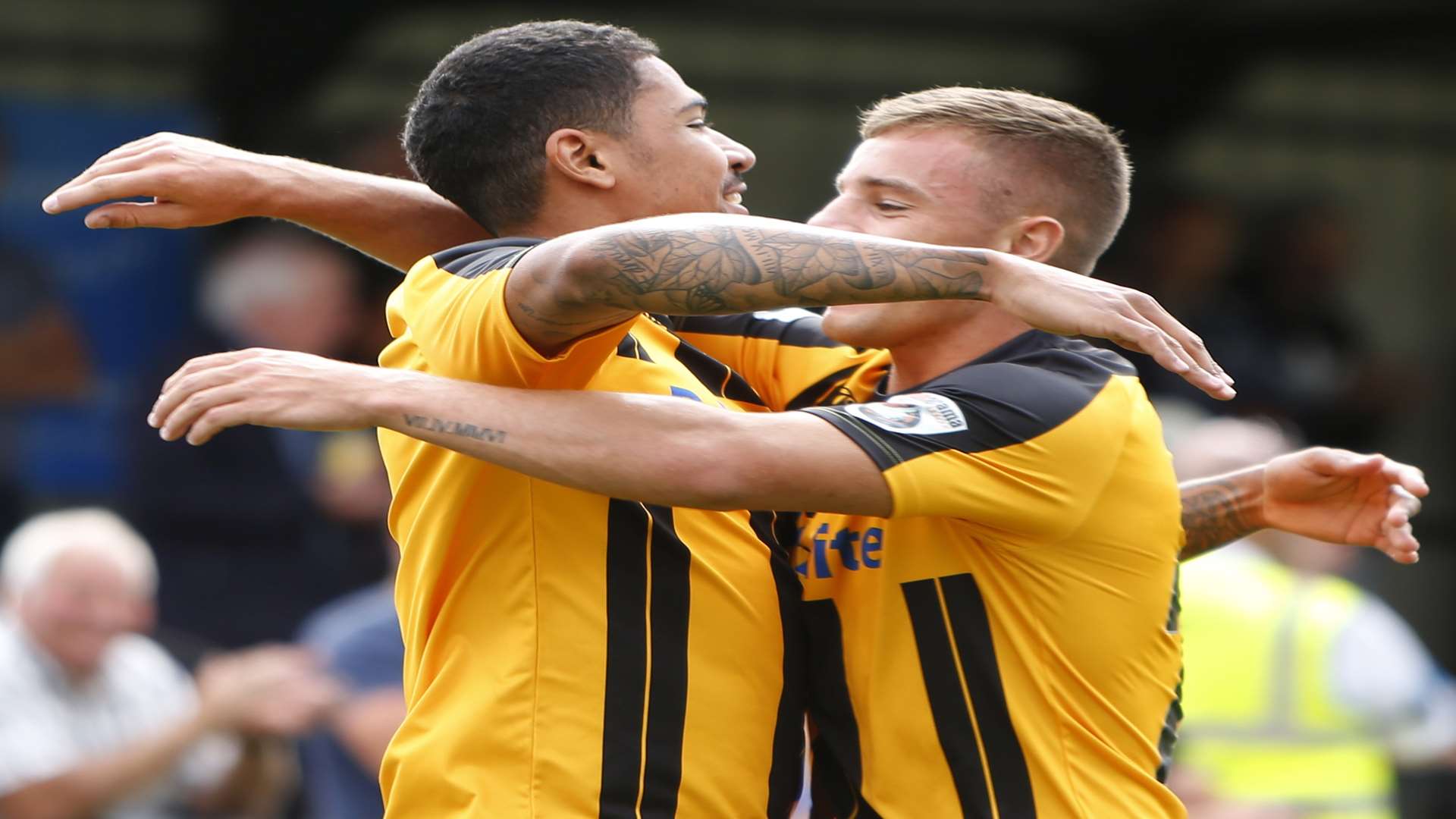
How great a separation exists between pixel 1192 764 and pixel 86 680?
3.47 m

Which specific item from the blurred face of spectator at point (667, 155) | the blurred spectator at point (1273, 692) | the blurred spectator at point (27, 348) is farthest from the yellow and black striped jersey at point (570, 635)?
the blurred spectator at point (27, 348)

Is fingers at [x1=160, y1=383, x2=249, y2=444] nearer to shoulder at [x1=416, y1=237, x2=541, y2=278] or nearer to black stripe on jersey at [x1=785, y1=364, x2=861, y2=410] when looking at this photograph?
shoulder at [x1=416, y1=237, x2=541, y2=278]

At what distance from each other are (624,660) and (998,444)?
2.09 feet

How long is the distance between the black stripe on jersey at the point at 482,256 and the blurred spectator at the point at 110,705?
316 centimetres

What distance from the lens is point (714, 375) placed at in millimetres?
3219

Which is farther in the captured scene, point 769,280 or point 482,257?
point 482,257

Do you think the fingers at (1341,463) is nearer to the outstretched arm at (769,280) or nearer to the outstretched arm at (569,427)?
the outstretched arm at (769,280)

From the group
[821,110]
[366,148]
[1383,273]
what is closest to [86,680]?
[366,148]

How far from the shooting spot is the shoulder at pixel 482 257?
282 cm

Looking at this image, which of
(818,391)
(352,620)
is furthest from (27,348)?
(818,391)

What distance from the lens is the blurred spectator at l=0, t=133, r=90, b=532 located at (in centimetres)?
809

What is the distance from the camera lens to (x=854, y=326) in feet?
10.2

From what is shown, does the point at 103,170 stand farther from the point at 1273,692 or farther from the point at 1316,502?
the point at 1273,692

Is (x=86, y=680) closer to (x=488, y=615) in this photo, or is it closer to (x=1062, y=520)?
(x=488, y=615)
